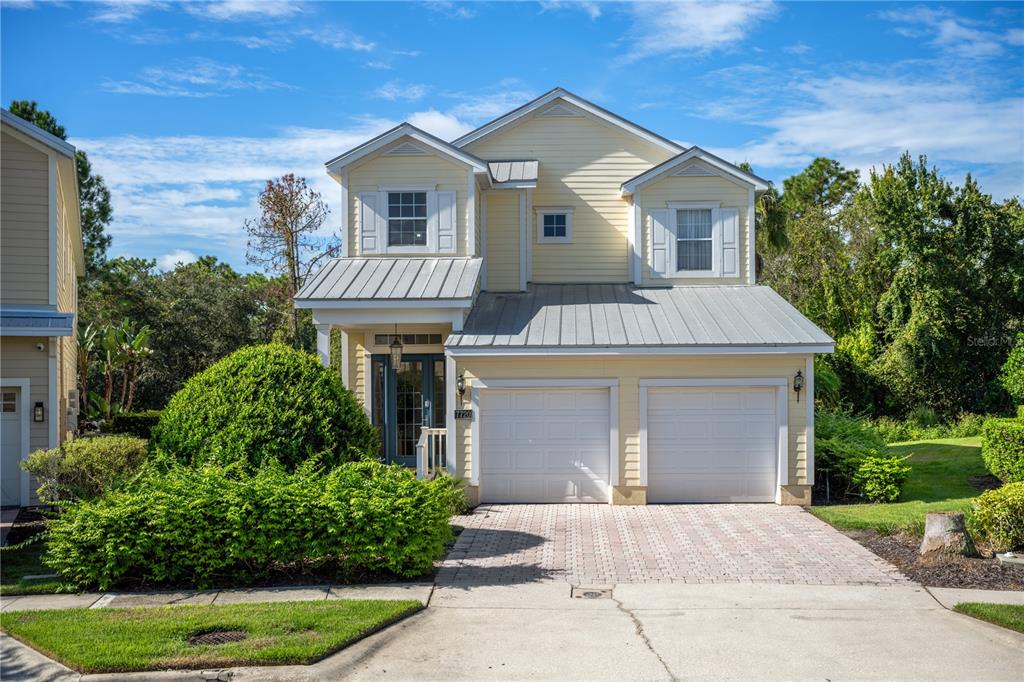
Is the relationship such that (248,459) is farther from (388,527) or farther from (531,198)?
(531,198)

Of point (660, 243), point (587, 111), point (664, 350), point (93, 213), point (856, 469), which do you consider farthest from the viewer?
point (93, 213)

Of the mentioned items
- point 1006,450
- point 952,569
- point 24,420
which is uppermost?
point 24,420

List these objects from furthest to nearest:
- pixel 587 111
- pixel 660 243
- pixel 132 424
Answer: pixel 132 424, pixel 587 111, pixel 660 243

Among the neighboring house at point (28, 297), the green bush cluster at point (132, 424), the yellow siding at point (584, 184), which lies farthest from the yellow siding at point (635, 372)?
the green bush cluster at point (132, 424)

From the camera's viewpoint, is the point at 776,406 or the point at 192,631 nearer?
the point at 192,631

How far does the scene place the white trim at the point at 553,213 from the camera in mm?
20531

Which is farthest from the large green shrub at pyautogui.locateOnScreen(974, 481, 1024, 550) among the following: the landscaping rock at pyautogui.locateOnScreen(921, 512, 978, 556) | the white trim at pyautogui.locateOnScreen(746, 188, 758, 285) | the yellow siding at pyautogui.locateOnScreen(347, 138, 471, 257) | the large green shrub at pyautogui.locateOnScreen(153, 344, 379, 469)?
the yellow siding at pyautogui.locateOnScreen(347, 138, 471, 257)

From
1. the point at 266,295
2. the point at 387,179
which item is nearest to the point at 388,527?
the point at 387,179

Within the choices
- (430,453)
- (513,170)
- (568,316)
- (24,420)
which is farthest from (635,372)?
(24,420)

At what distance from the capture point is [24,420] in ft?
53.1

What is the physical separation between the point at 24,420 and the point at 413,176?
8587mm

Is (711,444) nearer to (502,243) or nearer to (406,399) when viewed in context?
(406,399)

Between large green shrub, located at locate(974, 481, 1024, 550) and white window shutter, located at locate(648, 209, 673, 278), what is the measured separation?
8.71 metres

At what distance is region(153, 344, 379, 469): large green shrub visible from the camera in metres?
12.0
